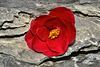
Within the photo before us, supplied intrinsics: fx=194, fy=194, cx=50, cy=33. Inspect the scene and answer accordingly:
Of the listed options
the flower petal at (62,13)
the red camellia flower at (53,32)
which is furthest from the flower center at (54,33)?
the flower petal at (62,13)

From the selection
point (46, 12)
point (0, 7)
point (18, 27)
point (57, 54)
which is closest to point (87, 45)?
point (57, 54)

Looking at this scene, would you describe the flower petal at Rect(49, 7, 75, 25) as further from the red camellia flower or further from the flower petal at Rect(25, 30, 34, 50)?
the flower petal at Rect(25, 30, 34, 50)

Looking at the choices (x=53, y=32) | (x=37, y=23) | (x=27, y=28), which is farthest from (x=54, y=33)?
(x=27, y=28)

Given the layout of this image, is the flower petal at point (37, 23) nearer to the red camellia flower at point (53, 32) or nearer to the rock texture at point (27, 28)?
the red camellia flower at point (53, 32)

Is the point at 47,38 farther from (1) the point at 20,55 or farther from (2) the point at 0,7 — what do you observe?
(2) the point at 0,7

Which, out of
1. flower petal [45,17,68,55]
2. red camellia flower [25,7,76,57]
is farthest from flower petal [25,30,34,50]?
flower petal [45,17,68,55]

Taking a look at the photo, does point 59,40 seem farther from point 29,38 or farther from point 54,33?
point 29,38
